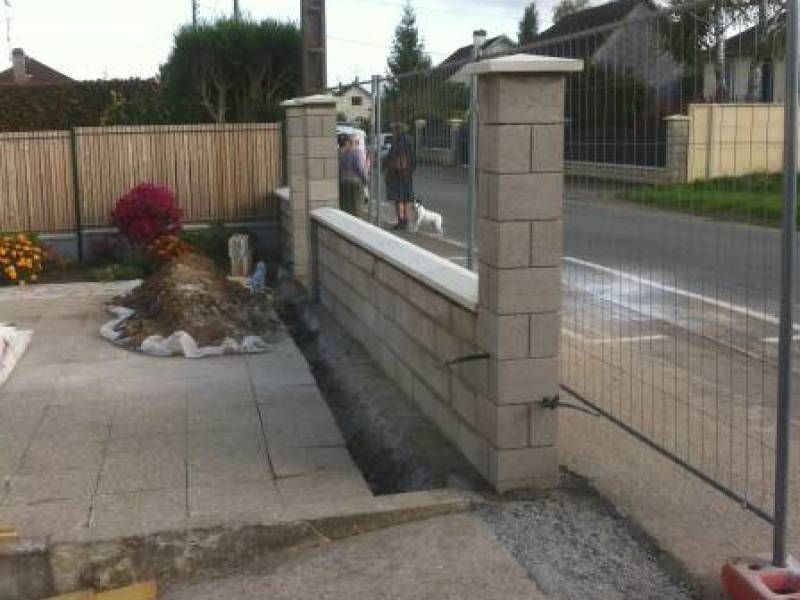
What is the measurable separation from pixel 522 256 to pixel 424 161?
3.08m

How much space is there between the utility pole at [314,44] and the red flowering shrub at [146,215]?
2.57 metres

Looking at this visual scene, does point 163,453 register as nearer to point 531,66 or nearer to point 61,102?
point 531,66

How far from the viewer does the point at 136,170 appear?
15508mm

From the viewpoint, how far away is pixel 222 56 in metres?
18.8

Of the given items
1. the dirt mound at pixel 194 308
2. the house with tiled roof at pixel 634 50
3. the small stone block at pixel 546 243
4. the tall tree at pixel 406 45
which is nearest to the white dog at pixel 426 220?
the dirt mound at pixel 194 308

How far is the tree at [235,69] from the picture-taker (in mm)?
18672

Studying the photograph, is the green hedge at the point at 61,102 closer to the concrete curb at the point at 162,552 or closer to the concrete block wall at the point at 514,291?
the concrete block wall at the point at 514,291

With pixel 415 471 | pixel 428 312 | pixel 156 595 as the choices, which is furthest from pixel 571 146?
pixel 156 595

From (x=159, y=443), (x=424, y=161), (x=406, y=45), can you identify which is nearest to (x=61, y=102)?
(x=424, y=161)

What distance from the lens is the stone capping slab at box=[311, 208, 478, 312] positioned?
18.9 ft

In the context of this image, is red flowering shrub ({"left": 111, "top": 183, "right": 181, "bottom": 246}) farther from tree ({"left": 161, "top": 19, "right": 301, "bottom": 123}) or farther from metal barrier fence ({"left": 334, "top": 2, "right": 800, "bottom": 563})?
metal barrier fence ({"left": 334, "top": 2, "right": 800, "bottom": 563})

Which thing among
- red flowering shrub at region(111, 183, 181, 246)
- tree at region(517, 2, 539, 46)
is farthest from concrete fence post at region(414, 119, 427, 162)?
tree at region(517, 2, 539, 46)

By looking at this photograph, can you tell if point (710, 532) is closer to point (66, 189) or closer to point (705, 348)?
point (705, 348)

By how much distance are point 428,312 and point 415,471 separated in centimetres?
102
